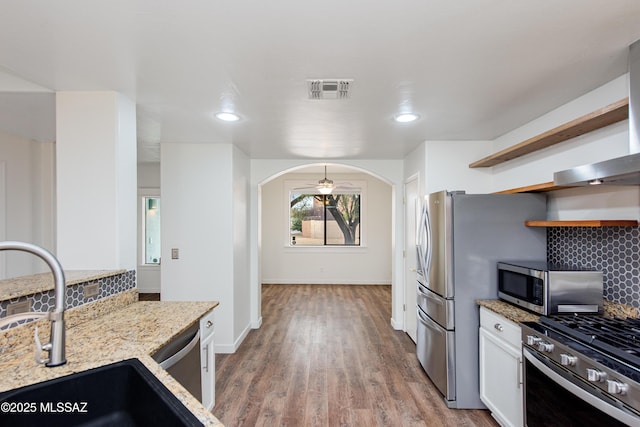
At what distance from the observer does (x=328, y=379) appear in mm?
3043

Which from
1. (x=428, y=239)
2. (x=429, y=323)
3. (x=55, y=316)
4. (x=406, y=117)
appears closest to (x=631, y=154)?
(x=406, y=117)

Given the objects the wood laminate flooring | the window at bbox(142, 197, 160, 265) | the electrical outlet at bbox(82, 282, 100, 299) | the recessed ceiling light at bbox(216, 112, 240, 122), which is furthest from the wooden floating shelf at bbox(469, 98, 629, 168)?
the window at bbox(142, 197, 160, 265)

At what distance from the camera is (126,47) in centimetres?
157

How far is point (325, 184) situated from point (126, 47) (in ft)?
14.6

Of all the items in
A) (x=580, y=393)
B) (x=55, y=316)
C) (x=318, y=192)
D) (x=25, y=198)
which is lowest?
(x=580, y=393)

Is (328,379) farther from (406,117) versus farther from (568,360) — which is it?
(406,117)

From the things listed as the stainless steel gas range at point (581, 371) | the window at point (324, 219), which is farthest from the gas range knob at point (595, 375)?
the window at point (324, 219)

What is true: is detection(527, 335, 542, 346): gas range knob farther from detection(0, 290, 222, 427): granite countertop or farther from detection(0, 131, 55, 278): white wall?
detection(0, 131, 55, 278): white wall

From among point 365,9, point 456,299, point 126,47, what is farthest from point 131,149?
point 456,299

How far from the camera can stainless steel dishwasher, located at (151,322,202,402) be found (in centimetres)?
152

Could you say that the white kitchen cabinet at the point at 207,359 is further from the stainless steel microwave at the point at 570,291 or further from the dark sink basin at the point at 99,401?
the stainless steel microwave at the point at 570,291

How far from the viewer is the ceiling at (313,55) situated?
4.26 feet

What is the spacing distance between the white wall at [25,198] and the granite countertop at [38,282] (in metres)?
1.71

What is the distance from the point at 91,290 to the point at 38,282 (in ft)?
0.79
